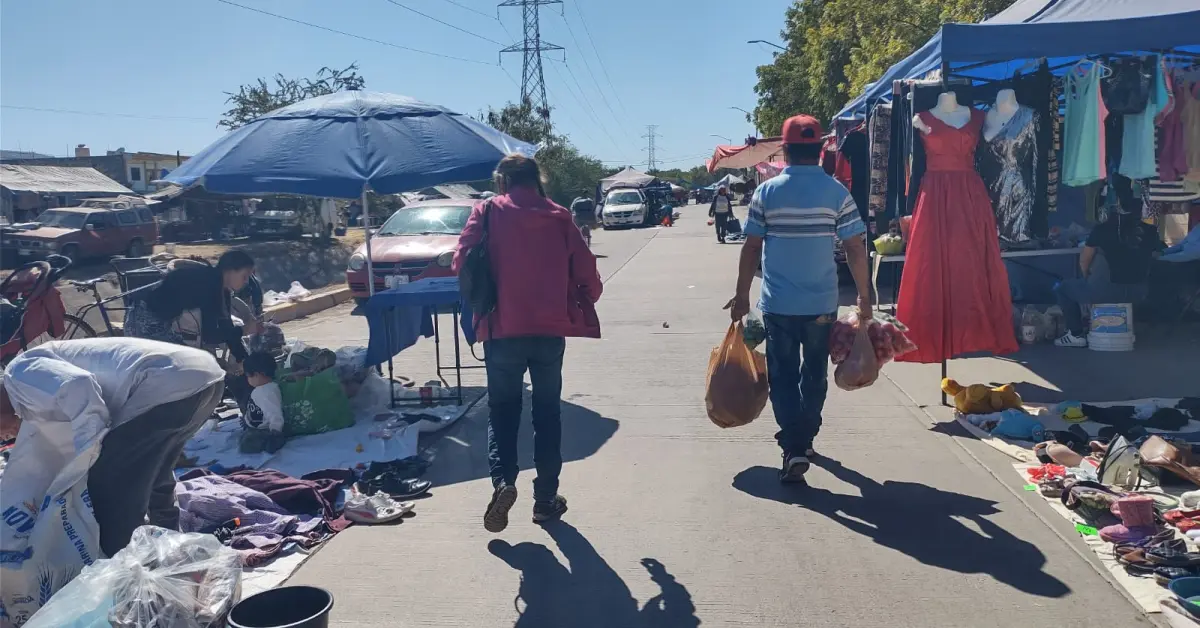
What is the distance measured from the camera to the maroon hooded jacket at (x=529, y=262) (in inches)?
187

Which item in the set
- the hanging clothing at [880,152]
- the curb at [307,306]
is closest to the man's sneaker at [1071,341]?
the hanging clothing at [880,152]

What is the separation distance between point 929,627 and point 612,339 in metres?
7.24

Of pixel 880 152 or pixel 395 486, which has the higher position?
pixel 880 152

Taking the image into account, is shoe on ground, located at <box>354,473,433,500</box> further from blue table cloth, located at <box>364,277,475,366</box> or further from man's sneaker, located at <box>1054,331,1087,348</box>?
man's sneaker, located at <box>1054,331,1087,348</box>

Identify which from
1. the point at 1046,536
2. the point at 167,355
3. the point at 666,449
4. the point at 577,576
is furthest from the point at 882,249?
the point at 167,355

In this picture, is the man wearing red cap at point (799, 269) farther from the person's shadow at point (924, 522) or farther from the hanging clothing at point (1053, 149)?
the hanging clothing at point (1053, 149)

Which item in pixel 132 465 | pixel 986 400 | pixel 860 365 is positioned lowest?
pixel 986 400

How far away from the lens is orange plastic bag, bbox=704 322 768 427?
5410 millimetres

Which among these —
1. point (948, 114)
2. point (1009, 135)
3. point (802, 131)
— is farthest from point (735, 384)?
point (1009, 135)

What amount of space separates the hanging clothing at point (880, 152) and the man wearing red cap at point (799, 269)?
344 cm

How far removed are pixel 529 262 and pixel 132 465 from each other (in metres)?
2.03

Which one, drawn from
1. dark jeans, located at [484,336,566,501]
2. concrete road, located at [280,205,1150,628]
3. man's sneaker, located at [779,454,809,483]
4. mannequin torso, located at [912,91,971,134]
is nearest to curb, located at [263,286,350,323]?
concrete road, located at [280,205,1150,628]

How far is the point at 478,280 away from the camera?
4785 mm

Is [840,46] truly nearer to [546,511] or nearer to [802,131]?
[802,131]
